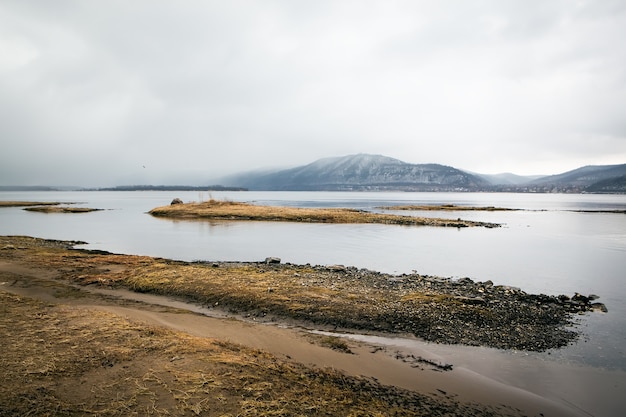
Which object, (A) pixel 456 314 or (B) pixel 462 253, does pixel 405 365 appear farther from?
(B) pixel 462 253

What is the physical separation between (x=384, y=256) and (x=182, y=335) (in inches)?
966

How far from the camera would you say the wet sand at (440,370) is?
976 cm

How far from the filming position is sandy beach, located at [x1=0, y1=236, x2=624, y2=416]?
30.8 feet

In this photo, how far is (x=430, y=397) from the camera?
943 centimetres

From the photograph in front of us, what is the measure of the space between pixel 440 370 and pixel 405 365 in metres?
1.06

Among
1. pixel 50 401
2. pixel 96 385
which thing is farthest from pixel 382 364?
pixel 50 401

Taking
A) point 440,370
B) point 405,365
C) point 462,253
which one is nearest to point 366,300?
point 405,365

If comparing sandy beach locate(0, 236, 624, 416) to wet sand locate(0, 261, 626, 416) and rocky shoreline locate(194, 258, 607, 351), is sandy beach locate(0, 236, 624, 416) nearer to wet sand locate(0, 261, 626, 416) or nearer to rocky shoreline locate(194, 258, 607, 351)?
wet sand locate(0, 261, 626, 416)

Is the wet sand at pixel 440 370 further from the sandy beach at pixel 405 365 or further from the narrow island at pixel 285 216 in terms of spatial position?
the narrow island at pixel 285 216

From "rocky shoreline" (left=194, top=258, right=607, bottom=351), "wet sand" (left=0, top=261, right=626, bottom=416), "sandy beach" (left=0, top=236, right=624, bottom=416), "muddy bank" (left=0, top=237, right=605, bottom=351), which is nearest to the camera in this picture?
"sandy beach" (left=0, top=236, right=624, bottom=416)

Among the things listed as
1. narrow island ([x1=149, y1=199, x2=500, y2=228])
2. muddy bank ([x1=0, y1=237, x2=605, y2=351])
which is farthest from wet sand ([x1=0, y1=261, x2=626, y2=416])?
narrow island ([x1=149, y1=199, x2=500, y2=228])

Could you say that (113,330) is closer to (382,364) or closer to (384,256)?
(382,364)

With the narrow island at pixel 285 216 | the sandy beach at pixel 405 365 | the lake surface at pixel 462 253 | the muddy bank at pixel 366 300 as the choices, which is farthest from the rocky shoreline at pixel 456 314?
the narrow island at pixel 285 216

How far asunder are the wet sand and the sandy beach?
29 mm
